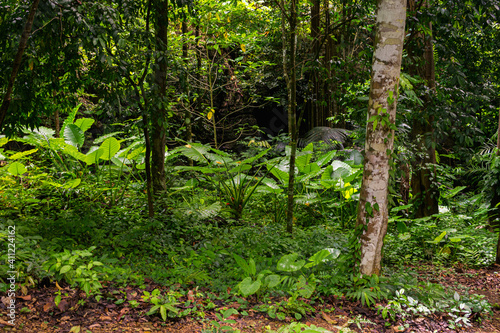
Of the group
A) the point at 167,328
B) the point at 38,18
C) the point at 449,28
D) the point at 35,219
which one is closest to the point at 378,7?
the point at 449,28

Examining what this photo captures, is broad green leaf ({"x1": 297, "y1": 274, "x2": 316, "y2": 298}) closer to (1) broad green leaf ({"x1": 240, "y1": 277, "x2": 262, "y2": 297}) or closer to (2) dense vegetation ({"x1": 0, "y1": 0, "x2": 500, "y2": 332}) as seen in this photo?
(2) dense vegetation ({"x1": 0, "y1": 0, "x2": 500, "y2": 332})

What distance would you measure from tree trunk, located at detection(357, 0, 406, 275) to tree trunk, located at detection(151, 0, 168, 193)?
83.5 inches

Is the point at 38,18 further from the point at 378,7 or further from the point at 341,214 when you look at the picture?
the point at 341,214

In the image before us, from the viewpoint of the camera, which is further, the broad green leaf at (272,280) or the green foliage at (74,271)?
the broad green leaf at (272,280)

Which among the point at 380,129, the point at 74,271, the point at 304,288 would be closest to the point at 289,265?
the point at 304,288

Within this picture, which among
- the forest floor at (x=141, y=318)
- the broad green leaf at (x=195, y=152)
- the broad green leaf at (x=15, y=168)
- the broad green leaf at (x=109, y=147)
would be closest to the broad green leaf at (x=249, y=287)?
the forest floor at (x=141, y=318)

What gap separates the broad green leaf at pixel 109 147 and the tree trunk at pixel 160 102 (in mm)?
700

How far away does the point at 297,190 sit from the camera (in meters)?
6.10

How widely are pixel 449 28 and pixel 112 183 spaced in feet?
16.5

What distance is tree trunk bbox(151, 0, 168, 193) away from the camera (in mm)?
3691

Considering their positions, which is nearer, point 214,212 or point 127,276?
point 127,276

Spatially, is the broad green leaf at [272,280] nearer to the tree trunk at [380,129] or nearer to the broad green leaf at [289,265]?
the broad green leaf at [289,265]

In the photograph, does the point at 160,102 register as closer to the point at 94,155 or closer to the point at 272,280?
the point at 94,155

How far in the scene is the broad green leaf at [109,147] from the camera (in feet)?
15.7
